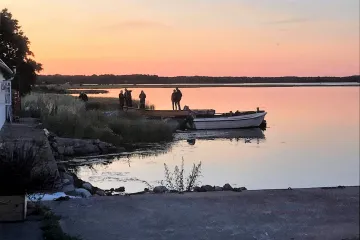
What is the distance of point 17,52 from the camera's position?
3431cm

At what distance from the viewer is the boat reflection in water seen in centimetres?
3303

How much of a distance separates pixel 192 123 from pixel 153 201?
2876cm

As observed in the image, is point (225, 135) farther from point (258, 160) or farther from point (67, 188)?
point (67, 188)

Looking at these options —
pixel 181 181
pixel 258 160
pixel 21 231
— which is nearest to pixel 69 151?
pixel 258 160

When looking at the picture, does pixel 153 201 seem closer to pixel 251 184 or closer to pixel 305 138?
pixel 251 184

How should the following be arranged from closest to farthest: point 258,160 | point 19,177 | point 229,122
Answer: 1. point 19,177
2. point 258,160
3. point 229,122

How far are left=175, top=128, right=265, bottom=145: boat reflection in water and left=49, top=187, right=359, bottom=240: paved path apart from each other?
68.0ft

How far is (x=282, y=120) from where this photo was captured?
4509 cm

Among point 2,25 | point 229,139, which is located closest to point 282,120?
point 229,139

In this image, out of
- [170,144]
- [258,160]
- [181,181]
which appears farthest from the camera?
[170,144]

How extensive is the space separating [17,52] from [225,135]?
547 inches

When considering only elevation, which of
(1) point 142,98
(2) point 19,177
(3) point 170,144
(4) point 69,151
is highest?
(1) point 142,98

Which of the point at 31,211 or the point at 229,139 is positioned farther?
the point at 229,139

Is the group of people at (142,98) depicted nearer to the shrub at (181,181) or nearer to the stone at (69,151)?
the stone at (69,151)
